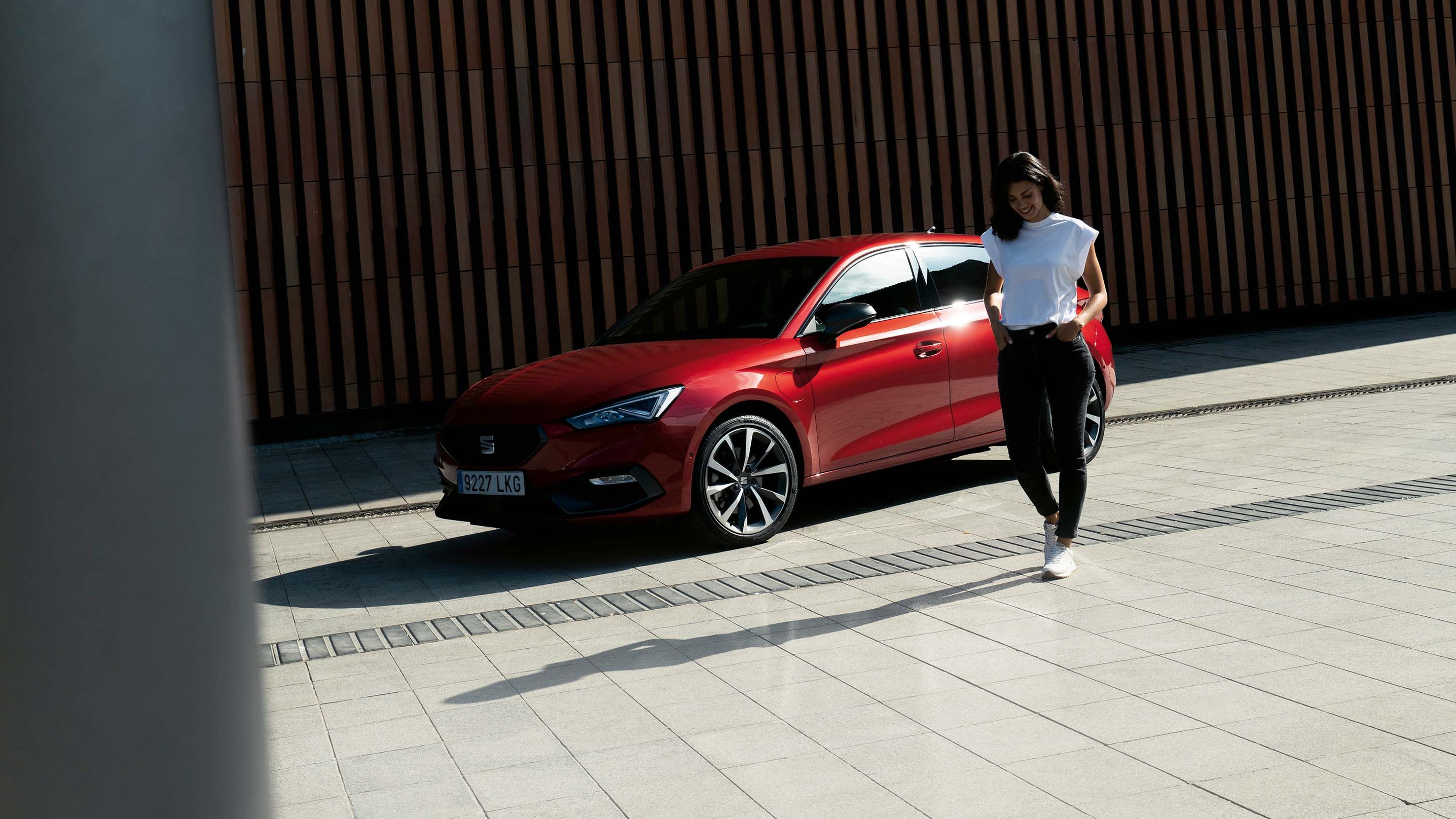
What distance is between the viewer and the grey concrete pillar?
95 centimetres

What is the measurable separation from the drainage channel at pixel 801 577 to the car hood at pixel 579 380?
41.9 inches

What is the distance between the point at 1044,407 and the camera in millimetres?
6137

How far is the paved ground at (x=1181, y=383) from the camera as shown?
1003 cm

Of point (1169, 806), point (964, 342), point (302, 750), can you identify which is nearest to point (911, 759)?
point (1169, 806)

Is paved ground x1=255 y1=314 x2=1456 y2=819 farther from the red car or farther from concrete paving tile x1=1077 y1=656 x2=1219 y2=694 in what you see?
the red car

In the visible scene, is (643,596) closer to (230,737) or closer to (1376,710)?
(1376,710)

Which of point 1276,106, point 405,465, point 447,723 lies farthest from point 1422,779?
point 1276,106

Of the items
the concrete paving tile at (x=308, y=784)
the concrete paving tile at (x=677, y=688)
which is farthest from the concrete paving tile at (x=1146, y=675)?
the concrete paving tile at (x=308, y=784)

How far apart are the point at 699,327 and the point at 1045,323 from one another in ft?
7.99

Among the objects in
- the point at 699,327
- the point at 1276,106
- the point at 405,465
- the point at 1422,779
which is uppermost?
the point at 1276,106

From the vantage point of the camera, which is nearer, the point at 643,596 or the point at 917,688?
the point at 917,688

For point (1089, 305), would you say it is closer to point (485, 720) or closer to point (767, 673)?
point (767, 673)

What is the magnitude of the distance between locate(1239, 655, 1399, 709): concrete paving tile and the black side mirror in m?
3.37

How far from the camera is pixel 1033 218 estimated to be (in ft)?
19.7
